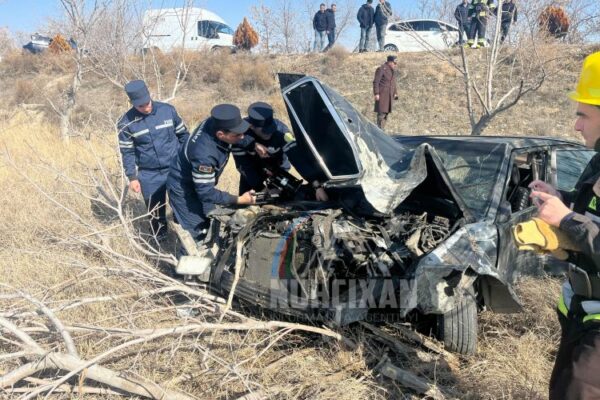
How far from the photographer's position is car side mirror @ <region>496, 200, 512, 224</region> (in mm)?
2937

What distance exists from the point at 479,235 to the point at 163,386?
2.06 meters

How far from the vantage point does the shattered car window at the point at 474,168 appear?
312cm

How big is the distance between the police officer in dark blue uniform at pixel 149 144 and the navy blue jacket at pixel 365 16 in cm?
1137

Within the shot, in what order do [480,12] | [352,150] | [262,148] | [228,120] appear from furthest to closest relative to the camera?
[480,12] < [262,148] < [228,120] < [352,150]

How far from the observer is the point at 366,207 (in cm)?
322

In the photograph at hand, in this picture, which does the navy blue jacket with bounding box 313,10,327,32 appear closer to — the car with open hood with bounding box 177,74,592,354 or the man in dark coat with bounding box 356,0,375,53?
the man in dark coat with bounding box 356,0,375,53

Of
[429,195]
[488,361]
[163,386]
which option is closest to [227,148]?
[429,195]

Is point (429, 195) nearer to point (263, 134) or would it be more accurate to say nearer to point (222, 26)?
point (263, 134)

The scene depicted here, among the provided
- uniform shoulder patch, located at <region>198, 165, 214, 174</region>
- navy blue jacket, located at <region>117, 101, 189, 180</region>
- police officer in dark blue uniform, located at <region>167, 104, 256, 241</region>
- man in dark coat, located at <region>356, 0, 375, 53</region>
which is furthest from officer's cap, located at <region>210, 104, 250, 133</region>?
man in dark coat, located at <region>356, 0, 375, 53</region>

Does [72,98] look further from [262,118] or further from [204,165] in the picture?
[204,165]

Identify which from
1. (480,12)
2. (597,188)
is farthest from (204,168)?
(480,12)

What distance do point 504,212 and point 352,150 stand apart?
1.10m

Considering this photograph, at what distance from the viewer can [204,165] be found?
141 inches

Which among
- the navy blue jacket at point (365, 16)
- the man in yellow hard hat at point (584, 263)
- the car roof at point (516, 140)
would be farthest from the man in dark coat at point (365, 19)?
the man in yellow hard hat at point (584, 263)
